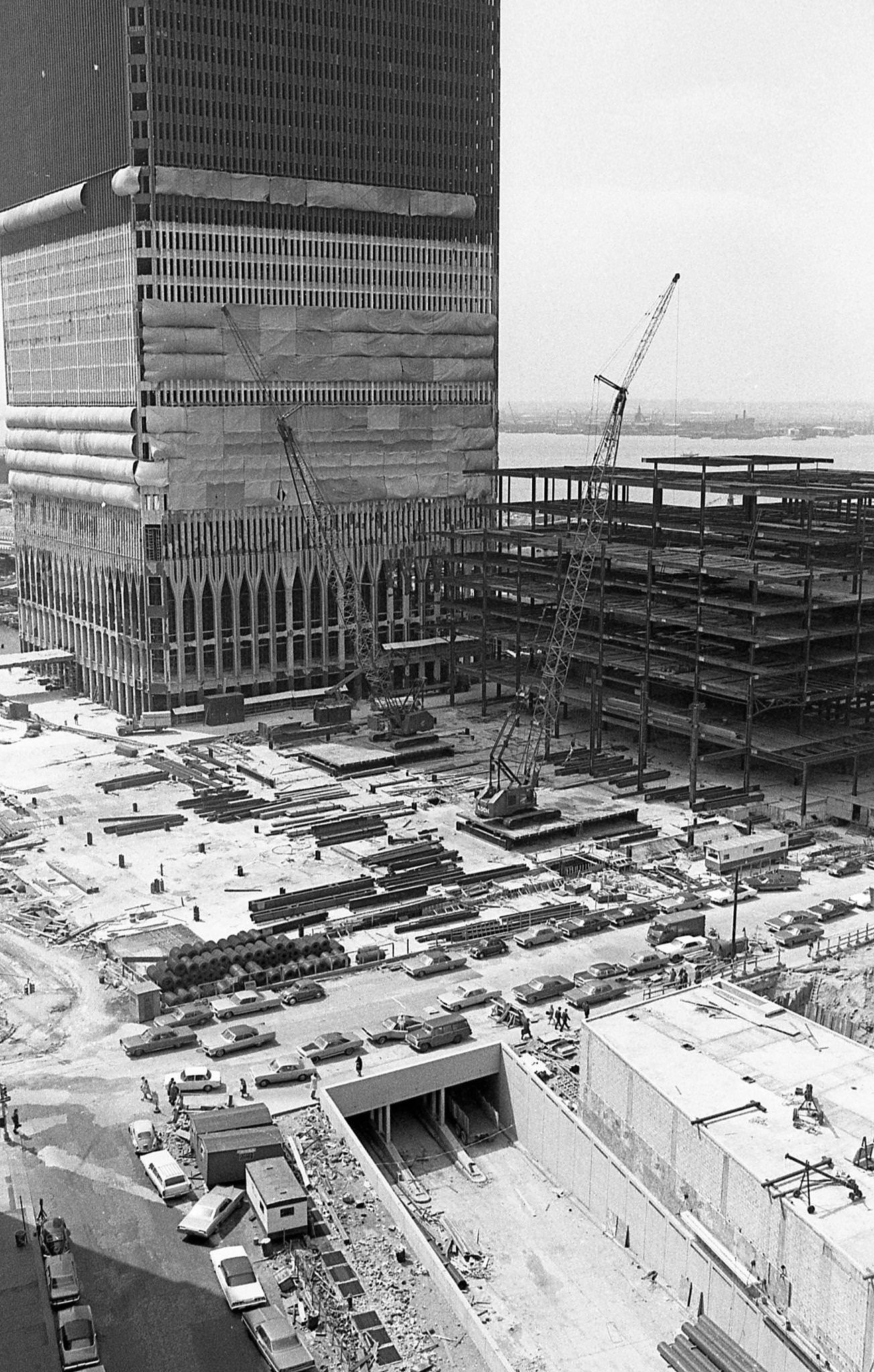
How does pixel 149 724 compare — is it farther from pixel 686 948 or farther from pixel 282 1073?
pixel 282 1073

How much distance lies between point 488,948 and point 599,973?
877 cm

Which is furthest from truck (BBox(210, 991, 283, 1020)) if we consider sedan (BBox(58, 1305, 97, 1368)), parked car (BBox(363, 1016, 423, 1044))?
sedan (BBox(58, 1305, 97, 1368))

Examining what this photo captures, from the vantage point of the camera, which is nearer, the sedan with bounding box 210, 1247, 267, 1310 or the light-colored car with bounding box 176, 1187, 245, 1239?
the sedan with bounding box 210, 1247, 267, 1310

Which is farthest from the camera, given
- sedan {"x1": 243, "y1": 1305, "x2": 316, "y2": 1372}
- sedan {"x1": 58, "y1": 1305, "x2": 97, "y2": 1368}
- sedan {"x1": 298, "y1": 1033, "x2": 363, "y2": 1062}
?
sedan {"x1": 298, "y1": 1033, "x2": 363, "y2": 1062}

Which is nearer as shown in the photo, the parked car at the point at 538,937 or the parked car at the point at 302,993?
the parked car at the point at 302,993

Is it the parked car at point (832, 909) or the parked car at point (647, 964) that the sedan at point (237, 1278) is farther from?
the parked car at point (832, 909)

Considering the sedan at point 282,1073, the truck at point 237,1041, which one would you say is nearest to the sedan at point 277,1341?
the sedan at point 282,1073

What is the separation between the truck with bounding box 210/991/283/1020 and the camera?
90.6 meters

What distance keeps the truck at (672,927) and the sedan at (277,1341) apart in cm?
4760

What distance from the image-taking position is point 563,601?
156125 mm

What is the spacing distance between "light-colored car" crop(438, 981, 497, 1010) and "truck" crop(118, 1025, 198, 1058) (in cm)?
1627

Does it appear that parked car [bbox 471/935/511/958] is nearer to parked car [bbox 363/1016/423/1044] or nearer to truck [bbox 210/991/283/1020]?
parked car [bbox 363/1016/423/1044]

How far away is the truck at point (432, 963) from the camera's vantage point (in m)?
97.2

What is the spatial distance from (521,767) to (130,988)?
61.9 m
